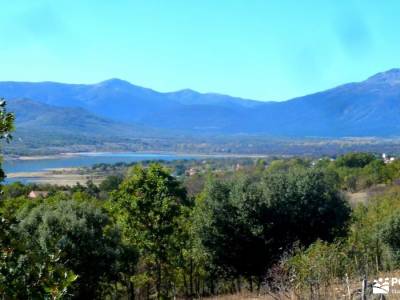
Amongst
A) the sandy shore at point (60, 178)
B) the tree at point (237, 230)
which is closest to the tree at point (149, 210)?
the tree at point (237, 230)

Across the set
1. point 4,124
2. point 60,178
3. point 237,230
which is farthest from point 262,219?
point 60,178

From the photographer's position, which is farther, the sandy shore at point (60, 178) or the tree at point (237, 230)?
the sandy shore at point (60, 178)

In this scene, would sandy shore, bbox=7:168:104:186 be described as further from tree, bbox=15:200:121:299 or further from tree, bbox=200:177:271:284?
tree, bbox=15:200:121:299

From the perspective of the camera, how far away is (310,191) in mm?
26438

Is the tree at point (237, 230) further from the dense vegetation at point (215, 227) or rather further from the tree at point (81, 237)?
the tree at point (81, 237)

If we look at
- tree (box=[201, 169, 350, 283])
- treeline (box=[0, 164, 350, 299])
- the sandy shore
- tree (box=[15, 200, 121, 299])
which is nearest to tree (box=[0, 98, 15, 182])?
tree (box=[15, 200, 121, 299])

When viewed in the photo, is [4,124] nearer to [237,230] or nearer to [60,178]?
[237,230]

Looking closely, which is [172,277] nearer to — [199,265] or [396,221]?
[199,265]

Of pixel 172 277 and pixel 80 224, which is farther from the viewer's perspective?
pixel 172 277

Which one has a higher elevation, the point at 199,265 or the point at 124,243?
the point at 124,243

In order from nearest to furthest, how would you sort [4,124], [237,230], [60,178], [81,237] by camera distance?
[4,124], [81,237], [237,230], [60,178]

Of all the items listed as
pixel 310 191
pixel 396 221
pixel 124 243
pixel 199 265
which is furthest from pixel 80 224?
pixel 396 221

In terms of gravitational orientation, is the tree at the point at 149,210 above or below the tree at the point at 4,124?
below

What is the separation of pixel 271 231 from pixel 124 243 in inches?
258
